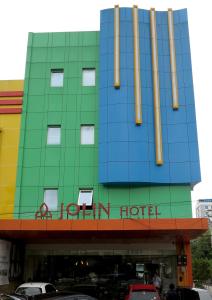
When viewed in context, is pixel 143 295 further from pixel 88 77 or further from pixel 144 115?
pixel 88 77

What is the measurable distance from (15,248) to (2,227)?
5.25m

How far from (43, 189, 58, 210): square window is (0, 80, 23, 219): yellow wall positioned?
241cm

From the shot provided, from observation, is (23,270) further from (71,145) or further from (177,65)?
(177,65)

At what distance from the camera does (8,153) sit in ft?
104

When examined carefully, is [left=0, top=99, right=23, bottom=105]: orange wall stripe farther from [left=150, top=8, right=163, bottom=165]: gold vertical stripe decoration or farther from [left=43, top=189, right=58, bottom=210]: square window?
[left=150, top=8, right=163, bottom=165]: gold vertical stripe decoration

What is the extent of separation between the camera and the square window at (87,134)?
31.9 metres

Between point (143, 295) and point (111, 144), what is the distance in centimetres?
1262

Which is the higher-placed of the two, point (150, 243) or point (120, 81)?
point (120, 81)

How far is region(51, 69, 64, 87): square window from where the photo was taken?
111 ft

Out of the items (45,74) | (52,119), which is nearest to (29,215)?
(52,119)

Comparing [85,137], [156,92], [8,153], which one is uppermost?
[156,92]

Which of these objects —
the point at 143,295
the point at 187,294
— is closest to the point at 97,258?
the point at 143,295

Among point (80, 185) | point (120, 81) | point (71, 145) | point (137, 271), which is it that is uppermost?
point (120, 81)

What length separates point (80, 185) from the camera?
3039 centimetres
